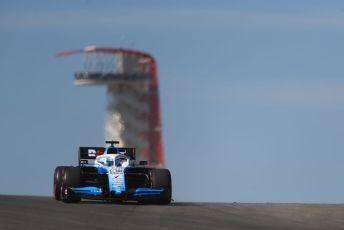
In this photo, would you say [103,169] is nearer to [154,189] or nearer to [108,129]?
[154,189]

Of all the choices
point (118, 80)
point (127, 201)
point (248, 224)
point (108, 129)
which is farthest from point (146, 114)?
point (248, 224)

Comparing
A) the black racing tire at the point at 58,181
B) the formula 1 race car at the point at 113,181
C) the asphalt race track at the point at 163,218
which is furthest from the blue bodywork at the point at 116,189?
the asphalt race track at the point at 163,218

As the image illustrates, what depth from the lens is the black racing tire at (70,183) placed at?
37531mm

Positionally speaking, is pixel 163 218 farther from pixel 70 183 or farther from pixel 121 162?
pixel 121 162

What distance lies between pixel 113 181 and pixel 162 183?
1941 mm

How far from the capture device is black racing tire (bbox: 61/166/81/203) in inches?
1478

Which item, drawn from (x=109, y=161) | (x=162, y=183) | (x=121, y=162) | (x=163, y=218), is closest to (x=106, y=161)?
(x=109, y=161)

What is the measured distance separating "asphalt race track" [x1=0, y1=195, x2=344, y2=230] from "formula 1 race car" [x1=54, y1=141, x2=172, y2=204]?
314 centimetres

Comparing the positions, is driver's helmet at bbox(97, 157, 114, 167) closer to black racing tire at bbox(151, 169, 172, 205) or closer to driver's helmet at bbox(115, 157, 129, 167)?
driver's helmet at bbox(115, 157, 129, 167)

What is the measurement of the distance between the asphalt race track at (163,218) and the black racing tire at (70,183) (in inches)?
188

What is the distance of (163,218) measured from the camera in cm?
2856

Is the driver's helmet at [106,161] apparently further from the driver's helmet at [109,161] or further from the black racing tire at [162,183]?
the black racing tire at [162,183]

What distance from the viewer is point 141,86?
57312 mm

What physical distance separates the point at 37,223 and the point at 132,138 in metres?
29.4
